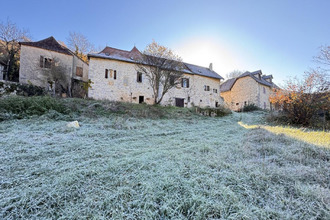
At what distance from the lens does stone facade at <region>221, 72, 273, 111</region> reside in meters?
17.3

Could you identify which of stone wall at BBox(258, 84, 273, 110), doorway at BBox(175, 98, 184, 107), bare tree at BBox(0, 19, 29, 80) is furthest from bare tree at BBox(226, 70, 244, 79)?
bare tree at BBox(0, 19, 29, 80)

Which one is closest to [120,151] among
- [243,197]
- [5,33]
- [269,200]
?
[243,197]

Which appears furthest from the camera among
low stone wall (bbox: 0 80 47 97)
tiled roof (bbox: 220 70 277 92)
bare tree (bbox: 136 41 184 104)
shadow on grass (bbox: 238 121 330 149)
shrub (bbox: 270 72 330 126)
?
tiled roof (bbox: 220 70 277 92)

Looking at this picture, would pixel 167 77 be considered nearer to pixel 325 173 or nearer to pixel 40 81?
pixel 325 173

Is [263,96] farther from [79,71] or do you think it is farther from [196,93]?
[79,71]

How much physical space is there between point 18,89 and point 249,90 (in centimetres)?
2413

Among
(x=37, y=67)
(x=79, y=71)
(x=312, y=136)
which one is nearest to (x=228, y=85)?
(x=312, y=136)

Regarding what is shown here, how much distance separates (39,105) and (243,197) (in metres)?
7.83

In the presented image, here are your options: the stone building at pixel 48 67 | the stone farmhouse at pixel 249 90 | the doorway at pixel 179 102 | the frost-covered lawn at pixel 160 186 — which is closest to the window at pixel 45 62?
the stone building at pixel 48 67

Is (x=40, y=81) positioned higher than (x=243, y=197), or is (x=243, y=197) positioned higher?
(x=40, y=81)

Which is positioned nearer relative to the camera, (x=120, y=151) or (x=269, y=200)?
(x=269, y=200)

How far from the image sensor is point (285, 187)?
4.99 ft

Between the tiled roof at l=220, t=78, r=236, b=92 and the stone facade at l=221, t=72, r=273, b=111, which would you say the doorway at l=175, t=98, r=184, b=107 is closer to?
the stone facade at l=221, t=72, r=273, b=111

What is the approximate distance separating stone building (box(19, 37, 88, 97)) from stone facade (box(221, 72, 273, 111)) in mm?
18319
